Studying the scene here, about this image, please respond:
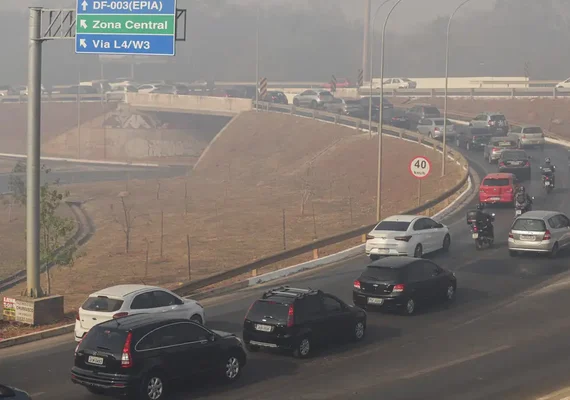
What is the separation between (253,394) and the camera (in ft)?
50.6

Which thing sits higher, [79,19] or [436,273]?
[79,19]

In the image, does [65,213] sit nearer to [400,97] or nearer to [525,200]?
[525,200]

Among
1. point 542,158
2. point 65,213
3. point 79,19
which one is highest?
point 79,19

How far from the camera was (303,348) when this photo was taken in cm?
1784

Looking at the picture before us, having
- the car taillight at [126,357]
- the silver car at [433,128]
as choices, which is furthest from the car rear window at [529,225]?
the silver car at [433,128]

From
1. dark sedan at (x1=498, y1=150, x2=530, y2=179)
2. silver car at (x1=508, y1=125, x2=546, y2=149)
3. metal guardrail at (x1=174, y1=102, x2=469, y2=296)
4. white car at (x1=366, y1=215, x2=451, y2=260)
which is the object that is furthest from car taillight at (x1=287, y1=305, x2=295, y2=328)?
silver car at (x1=508, y1=125, x2=546, y2=149)

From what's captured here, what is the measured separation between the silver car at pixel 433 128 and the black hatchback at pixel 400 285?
44.5m

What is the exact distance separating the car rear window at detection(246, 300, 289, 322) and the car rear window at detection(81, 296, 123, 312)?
2.80m

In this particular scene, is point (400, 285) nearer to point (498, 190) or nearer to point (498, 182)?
point (498, 190)

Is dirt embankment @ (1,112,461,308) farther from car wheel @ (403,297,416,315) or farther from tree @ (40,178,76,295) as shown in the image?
car wheel @ (403,297,416,315)

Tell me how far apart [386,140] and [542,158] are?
1372cm

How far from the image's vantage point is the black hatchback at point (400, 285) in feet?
70.9

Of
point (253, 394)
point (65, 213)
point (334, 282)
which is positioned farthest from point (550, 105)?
point (253, 394)

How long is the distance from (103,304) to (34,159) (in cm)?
472
